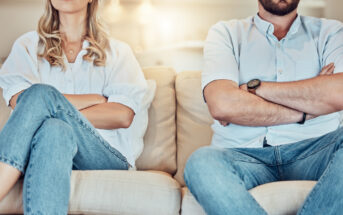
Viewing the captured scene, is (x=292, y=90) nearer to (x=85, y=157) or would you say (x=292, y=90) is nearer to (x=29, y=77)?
(x=85, y=157)

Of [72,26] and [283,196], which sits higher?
[72,26]

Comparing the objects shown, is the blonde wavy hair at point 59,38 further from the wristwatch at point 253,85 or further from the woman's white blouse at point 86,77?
the wristwatch at point 253,85

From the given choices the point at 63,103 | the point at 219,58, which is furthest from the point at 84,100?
the point at 219,58

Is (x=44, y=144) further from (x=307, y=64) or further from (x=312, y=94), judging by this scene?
(x=307, y=64)

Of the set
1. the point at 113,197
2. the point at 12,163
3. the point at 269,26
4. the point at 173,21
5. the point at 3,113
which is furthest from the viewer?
the point at 173,21

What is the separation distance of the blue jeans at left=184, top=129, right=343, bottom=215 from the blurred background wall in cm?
189

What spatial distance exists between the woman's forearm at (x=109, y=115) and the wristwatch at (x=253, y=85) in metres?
0.47

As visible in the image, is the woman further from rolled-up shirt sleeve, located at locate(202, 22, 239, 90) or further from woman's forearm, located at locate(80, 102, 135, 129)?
rolled-up shirt sleeve, located at locate(202, 22, 239, 90)

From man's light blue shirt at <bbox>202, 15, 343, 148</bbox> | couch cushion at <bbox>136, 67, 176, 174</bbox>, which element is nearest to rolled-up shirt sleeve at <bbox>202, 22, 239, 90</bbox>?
man's light blue shirt at <bbox>202, 15, 343, 148</bbox>

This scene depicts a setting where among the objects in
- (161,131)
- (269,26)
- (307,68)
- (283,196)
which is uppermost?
(269,26)

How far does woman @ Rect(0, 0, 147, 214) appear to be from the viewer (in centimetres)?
117

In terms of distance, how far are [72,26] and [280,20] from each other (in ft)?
3.00

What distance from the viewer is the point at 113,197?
1.30 metres

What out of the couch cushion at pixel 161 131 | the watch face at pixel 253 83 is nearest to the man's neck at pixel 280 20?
the watch face at pixel 253 83
